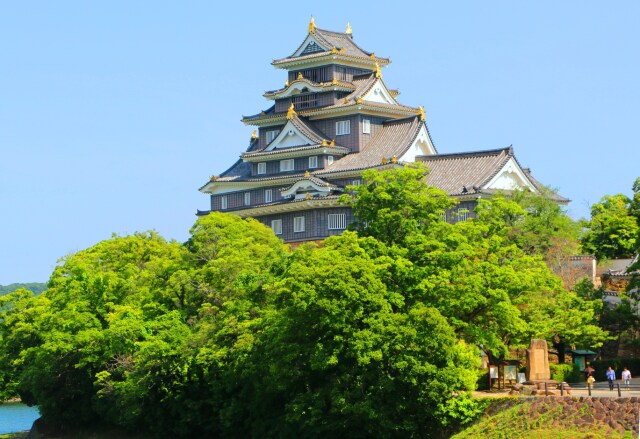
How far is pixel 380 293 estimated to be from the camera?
48562mm

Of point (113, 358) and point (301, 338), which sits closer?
point (301, 338)

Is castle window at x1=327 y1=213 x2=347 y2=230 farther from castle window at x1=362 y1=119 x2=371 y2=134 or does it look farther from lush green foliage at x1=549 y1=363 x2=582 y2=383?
lush green foliage at x1=549 y1=363 x2=582 y2=383

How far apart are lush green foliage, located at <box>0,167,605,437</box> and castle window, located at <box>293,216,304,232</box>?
901cm

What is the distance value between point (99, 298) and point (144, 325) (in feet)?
21.9

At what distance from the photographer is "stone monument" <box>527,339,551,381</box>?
48469 millimetres

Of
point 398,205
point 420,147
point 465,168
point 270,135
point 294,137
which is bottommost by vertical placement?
point 398,205

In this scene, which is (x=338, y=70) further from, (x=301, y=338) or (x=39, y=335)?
(x=301, y=338)

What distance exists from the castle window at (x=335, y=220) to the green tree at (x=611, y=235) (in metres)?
13.8

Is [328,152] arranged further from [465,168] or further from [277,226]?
[465,168]

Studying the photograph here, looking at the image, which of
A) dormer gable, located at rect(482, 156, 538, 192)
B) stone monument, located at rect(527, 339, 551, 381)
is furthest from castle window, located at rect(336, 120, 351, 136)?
stone monument, located at rect(527, 339, 551, 381)

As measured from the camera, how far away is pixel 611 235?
244 feet

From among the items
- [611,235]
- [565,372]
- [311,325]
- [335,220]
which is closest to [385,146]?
[335,220]

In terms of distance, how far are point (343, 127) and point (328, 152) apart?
7.82 feet

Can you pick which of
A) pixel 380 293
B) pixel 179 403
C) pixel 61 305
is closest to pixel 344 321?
pixel 380 293
